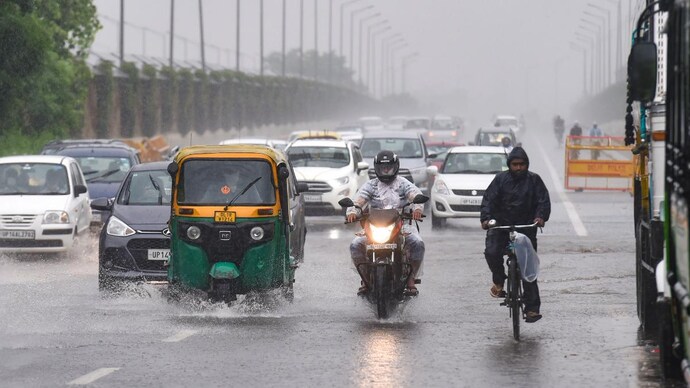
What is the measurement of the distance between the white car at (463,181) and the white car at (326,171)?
149cm

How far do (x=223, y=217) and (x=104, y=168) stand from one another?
1387cm

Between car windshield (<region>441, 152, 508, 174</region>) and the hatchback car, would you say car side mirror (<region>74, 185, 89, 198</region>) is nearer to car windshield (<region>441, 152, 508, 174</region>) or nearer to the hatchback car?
the hatchback car

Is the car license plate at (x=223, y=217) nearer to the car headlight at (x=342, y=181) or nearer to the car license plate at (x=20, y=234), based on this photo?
the car license plate at (x=20, y=234)

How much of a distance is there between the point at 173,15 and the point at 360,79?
320 ft

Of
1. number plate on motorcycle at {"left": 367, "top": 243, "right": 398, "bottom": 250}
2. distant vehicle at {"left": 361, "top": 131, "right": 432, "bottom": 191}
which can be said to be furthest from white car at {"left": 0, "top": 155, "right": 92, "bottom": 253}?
distant vehicle at {"left": 361, "top": 131, "right": 432, "bottom": 191}

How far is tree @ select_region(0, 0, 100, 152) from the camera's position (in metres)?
34.4

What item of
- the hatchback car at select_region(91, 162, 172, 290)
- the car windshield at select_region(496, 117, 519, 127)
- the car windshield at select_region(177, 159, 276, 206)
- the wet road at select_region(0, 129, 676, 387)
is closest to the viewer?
the wet road at select_region(0, 129, 676, 387)

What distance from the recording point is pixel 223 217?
52.3 ft

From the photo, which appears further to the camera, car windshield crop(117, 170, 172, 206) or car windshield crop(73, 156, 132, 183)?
car windshield crop(73, 156, 132, 183)

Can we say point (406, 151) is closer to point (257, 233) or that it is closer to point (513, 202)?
point (257, 233)

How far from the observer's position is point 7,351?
12.6 meters

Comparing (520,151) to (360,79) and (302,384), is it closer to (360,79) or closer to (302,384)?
(302,384)

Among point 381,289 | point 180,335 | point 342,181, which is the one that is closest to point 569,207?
point 342,181

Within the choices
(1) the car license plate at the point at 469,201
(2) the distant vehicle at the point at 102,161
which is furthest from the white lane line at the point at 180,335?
(1) the car license plate at the point at 469,201
